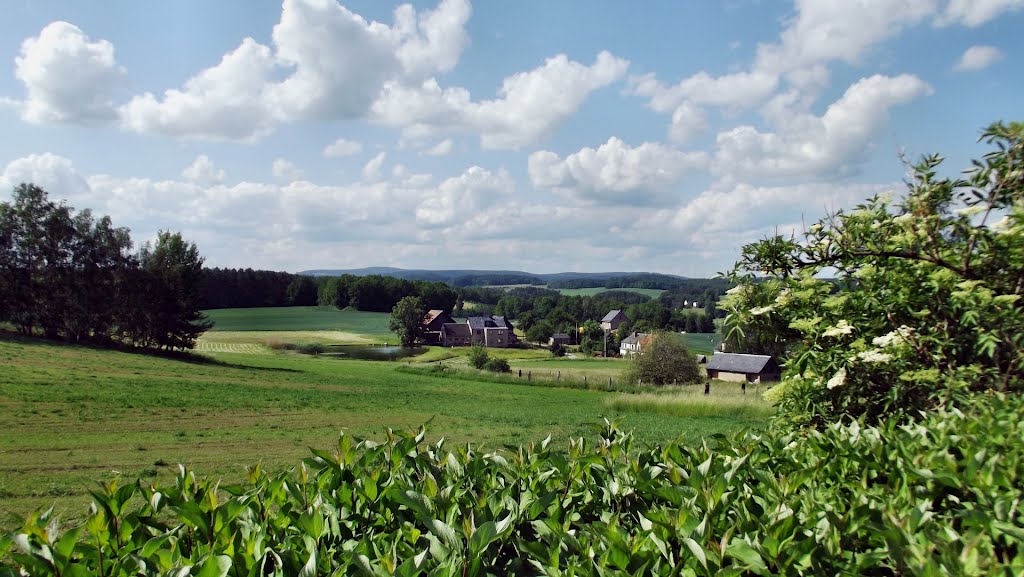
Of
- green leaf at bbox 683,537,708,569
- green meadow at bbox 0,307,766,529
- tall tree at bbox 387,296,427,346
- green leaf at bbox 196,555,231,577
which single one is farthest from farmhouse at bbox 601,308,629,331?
green leaf at bbox 196,555,231,577

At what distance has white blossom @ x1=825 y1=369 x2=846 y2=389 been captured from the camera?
11.8 feet

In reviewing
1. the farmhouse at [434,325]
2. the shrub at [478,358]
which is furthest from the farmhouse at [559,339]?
the shrub at [478,358]

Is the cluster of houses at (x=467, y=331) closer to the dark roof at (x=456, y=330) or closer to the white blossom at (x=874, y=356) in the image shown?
the dark roof at (x=456, y=330)

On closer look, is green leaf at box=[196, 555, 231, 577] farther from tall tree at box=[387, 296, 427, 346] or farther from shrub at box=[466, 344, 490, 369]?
tall tree at box=[387, 296, 427, 346]

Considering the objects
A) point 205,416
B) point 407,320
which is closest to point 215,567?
point 205,416

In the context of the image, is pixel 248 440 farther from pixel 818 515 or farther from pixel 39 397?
pixel 818 515

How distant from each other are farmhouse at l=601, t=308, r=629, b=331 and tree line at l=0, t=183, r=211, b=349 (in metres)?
76.2

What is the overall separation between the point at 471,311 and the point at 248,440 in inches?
3913

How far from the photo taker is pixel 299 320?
8769 centimetres

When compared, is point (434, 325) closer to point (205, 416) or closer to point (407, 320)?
point (407, 320)

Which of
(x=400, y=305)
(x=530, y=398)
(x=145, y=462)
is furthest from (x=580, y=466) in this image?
(x=400, y=305)

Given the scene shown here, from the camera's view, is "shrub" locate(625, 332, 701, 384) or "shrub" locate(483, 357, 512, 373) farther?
"shrub" locate(483, 357, 512, 373)

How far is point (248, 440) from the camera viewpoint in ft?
53.7

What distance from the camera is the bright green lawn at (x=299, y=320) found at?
80500 mm
